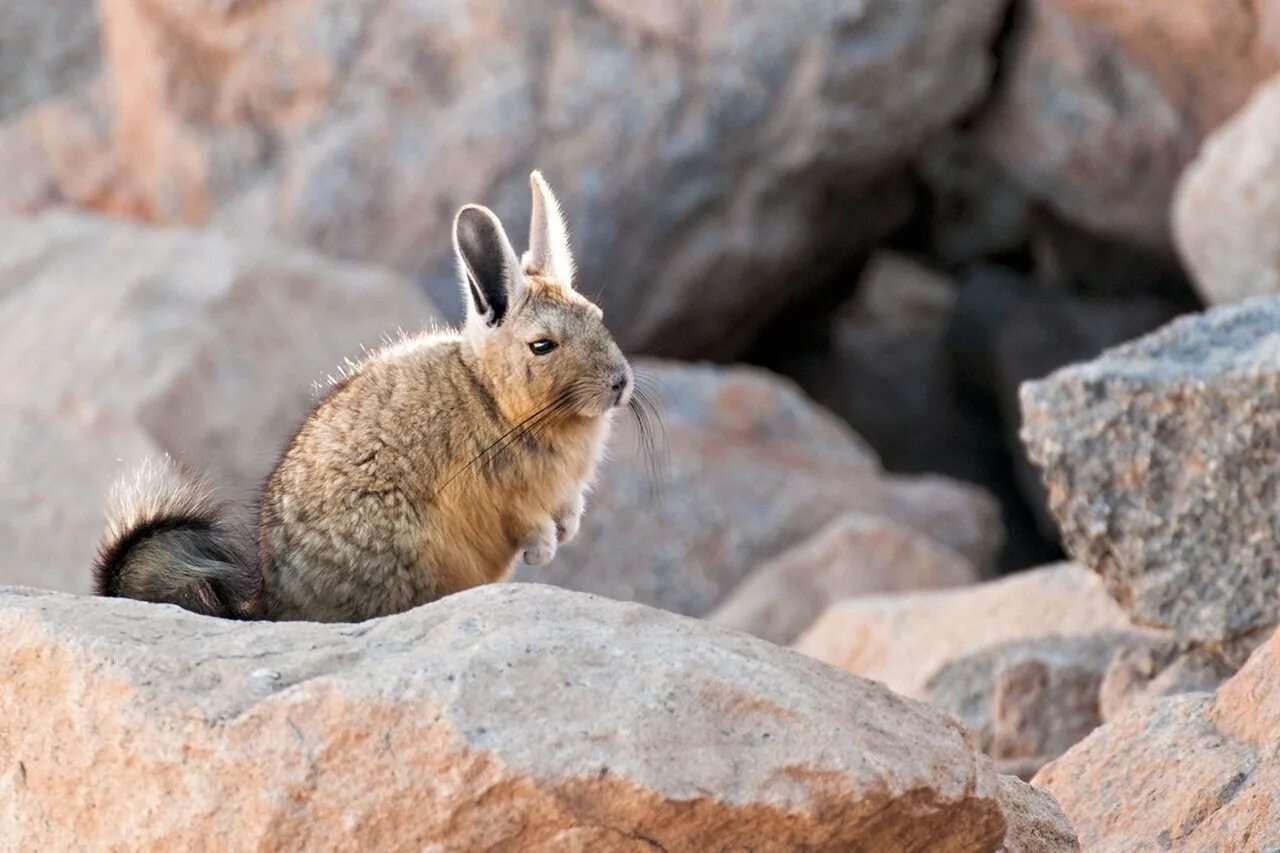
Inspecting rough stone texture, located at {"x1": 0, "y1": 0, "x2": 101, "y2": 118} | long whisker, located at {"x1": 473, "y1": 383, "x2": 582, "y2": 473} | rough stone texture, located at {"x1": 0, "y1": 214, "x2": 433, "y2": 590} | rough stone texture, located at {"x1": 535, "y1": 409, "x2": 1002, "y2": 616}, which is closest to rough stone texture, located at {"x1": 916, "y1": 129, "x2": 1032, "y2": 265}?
rough stone texture, located at {"x1": 535, "y1": 409, "x2": 1002, "y2": 616}

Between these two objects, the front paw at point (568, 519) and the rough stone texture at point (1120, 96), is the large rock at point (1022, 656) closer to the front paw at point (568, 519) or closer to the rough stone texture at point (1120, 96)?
the front paw at point (568, 519)

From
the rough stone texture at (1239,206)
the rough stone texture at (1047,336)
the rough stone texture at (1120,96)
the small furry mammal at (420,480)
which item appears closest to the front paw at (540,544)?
the small furry mammal at (420,480)

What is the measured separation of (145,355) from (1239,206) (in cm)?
558

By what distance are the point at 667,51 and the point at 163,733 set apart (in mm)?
8802

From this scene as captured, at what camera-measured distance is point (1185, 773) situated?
15.7 ft

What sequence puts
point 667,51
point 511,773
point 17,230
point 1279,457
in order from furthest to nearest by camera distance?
point 667,51
point 17,230
point 1279,457
point 511,773

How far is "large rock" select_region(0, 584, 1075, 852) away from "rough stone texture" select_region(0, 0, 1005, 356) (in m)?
8.10

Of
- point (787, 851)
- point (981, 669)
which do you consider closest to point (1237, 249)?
point (981, 669)

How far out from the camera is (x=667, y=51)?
12125mm

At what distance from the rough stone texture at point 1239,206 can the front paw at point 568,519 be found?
5523 millimetres

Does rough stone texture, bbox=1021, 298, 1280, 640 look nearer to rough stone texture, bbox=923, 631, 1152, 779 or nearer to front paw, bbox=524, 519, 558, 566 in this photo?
rough stone texture, bbox=923, 631, 1152, 779

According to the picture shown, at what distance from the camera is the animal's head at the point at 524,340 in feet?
18.5

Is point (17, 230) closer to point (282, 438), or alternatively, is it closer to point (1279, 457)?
point (282, 438)

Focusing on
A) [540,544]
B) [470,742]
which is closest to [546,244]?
[540,544]
